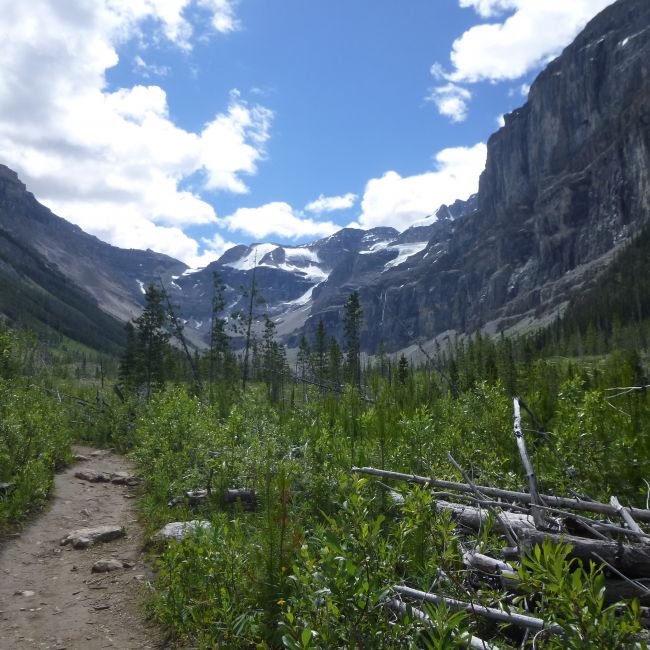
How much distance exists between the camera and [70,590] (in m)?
7.70

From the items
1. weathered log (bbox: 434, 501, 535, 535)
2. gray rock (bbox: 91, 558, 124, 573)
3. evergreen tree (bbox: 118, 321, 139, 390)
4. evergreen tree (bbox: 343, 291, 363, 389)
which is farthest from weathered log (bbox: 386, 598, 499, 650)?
evergreen tree (bbox: 343, 291, 363, 389)

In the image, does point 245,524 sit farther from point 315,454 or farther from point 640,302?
point 640,302

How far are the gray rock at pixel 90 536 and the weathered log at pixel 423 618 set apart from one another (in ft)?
26.8

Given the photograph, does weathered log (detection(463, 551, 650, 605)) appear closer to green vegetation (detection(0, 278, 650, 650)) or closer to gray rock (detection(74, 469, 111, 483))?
green vegetation (detection(0, 278, 650, 650))

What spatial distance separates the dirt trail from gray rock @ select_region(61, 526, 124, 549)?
7.1 inches

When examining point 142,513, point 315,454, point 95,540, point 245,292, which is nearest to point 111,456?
point 142,513

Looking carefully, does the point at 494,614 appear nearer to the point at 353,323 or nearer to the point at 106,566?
the point at 106,566

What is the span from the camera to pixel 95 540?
9898 millimetres

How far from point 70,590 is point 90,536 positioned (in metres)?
2.36

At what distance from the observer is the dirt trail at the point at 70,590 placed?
20.5ft

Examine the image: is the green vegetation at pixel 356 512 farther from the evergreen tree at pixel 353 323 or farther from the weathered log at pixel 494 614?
the evergreen tree at pixel 353 323

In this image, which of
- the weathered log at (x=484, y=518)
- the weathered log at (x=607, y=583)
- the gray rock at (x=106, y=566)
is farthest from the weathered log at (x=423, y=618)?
the gray rock at (x=106, y=566)

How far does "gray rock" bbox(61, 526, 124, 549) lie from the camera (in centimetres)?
→ 973

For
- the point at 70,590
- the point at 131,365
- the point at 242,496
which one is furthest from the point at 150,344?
the point at 70,590
